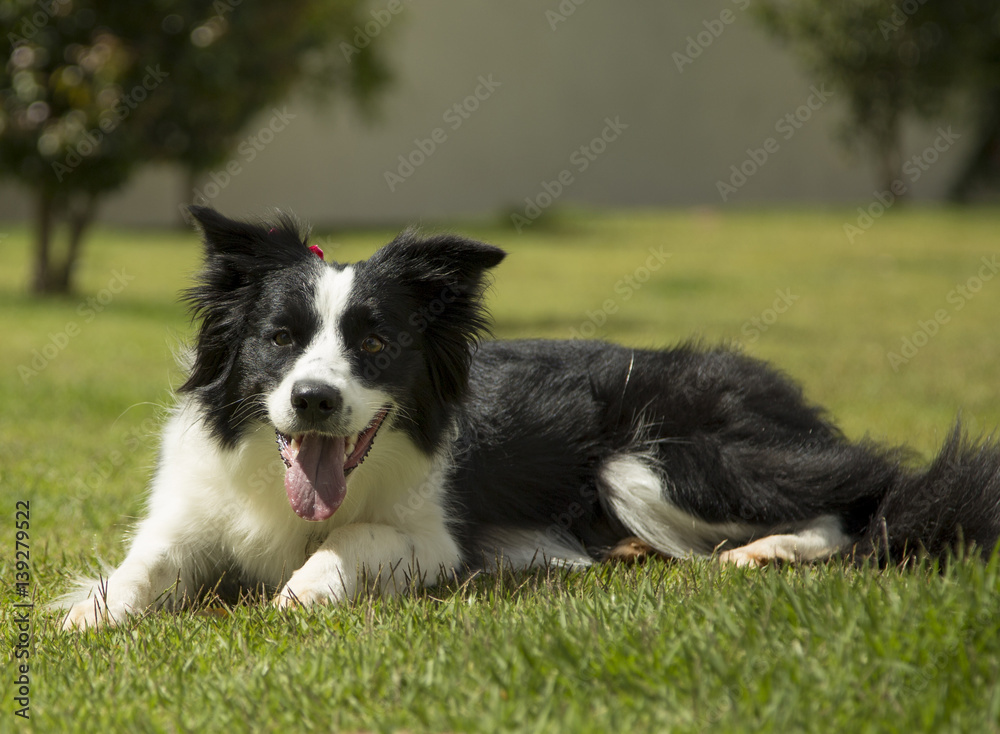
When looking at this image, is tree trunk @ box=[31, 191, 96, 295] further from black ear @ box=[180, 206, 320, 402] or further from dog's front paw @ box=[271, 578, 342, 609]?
dog's front paw @ box=[271, 578, 342, 609]

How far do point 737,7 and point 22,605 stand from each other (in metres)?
22.7

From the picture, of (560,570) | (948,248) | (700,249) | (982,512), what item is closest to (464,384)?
(560,570)

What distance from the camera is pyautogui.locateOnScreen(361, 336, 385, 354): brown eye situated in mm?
3551

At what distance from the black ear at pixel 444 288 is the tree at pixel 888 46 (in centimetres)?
1971

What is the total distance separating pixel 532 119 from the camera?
2262 cm

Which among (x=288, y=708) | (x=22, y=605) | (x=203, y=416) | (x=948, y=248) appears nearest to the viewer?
(x=288, y=708)

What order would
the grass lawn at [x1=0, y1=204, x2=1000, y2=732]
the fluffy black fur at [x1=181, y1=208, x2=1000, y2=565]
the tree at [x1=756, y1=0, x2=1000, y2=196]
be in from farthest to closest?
the tree at [x1=756, y1=0, x2=1000, y2=196]
the fluffy black fur at [x1=181, y1=208, x2=1000, y2=565]
the grass lawn at [x1=0, y1=204, x2=1000, y2=732]

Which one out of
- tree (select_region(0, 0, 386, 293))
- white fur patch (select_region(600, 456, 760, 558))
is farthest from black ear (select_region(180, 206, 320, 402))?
tree (select_region(0, 0, 386, 293))

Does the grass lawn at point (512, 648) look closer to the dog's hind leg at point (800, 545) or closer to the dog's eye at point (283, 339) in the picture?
the dog's hind leg at point (800, 545)

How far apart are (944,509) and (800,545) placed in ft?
1.78

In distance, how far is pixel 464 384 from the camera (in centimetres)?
392

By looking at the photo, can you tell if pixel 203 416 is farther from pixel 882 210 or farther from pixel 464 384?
pixel 882 210

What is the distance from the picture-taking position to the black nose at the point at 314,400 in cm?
326

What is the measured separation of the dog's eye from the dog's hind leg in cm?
177
